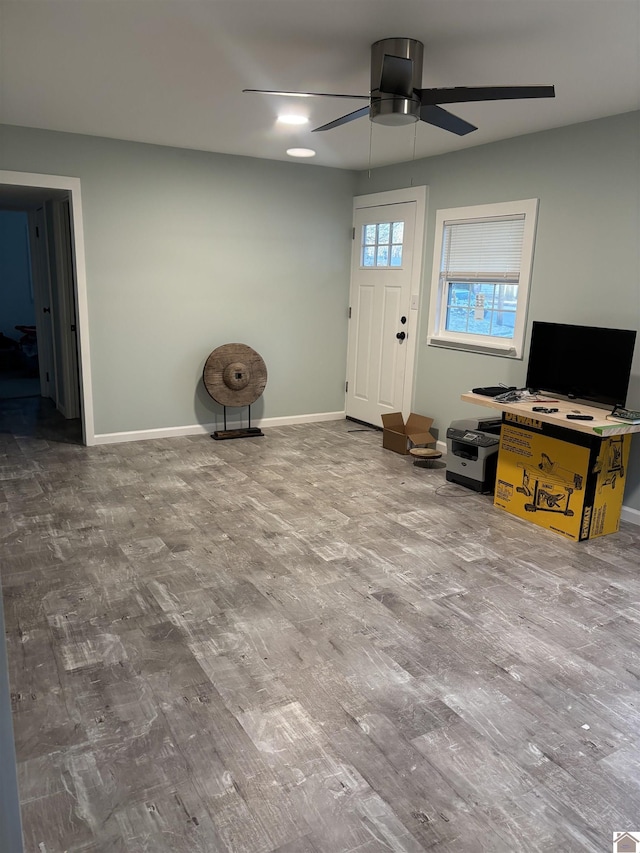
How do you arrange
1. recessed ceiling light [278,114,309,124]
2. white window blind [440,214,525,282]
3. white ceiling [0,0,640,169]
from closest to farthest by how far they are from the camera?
white ceiling [0,0,640,169] < recessed ceiling light [278,114,309,124] < white window blind [440,214,525,282]

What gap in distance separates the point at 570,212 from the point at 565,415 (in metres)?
1.45

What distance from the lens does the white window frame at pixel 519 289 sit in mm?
4293

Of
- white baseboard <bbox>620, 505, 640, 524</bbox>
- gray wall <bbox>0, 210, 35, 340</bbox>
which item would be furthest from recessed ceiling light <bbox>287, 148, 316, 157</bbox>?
gray wall <bbox>0, 210, 35, 340</bbox>

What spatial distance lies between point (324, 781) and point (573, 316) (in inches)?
130

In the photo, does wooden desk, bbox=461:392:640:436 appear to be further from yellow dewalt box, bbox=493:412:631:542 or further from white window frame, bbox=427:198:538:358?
white window frame, bbox=427:198:538:358

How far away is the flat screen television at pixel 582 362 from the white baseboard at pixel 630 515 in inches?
26.8

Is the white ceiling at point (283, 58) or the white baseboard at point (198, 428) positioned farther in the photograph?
the white baseboard at point (198, 428)

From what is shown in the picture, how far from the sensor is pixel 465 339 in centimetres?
495

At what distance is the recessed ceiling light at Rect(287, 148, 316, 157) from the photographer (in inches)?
194

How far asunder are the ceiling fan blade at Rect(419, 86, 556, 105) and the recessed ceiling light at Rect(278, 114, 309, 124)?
150 cm

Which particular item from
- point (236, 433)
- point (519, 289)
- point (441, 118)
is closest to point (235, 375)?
point (236, 433)

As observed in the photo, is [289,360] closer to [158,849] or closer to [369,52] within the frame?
[369,52]

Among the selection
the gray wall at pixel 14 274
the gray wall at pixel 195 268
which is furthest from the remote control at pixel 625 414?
the gray wall at pixel 14 274

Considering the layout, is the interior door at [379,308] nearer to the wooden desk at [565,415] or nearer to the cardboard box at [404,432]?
the cardboard box at [404,432]
